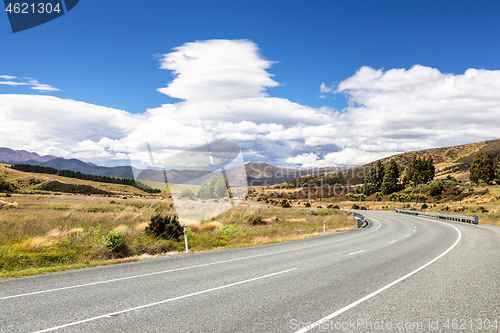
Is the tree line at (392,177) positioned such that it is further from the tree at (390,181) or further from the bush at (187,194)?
the bush at (187,194)

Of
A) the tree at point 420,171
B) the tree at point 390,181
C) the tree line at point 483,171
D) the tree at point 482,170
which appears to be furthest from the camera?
the tree at point 420,171

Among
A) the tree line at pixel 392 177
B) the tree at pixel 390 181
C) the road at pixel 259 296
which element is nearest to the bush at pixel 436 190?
the tree line at pixel 392 177

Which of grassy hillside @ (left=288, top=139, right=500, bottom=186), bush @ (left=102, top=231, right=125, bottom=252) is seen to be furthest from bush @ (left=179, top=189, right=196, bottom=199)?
grassy hillside @ (left=288, top=139, right=500, bottom=186)

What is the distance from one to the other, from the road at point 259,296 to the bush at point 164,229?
4922mm

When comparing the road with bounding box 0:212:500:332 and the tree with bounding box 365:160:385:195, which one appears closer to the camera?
the road with bounding box 0:212:500:332

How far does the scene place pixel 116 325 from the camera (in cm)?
547

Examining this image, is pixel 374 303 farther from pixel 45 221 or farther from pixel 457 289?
pixel 45 221

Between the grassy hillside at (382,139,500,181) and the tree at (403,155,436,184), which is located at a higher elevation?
the grassy hillside at (382,139,500,181)

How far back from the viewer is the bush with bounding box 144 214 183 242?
54.6 feet

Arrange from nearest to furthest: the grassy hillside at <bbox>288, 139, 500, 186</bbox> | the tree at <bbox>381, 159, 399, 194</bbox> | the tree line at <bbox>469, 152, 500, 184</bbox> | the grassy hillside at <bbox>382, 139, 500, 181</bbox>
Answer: the tree line at <bbox>469, 152, 500, 184</bbox>, the tree at <bbox>381, 159, 399, 194</bbox>, the grassy hillside at <bbox>382, 139, 500, 181</bbox>, the grassy hillside at <bbox>288, 139, 500, 186</bbox>

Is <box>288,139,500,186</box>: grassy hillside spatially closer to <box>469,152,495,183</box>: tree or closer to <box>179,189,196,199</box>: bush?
<box>469,152,495,183</box>: tree

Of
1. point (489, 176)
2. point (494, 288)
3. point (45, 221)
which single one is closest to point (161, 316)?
point (494, 288)

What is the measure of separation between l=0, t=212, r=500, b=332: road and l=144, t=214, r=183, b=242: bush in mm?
4922

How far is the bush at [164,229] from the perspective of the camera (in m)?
16.7
